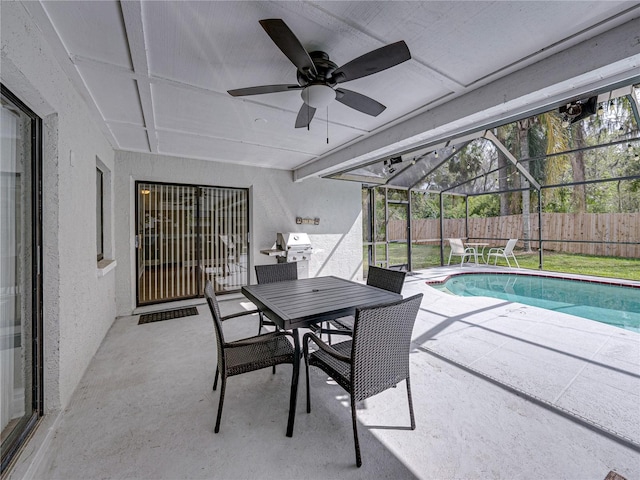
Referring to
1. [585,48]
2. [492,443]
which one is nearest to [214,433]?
[492,443]

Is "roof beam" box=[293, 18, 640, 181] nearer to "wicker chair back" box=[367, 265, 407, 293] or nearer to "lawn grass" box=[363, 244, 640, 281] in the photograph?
"wicker chair back" box=[367, 265, 407, 293]

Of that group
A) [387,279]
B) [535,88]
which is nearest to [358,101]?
[535,88]

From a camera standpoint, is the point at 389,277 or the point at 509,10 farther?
the point at 389,277

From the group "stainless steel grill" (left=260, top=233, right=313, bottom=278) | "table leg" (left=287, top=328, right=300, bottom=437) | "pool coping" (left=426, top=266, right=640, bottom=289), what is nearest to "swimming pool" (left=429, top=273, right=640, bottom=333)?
"pool coping" (left=426, top=266, right=640, bottom=289)

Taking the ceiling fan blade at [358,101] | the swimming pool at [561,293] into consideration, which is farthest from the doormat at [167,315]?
the swimming pool at [561,293]

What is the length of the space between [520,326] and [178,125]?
16.8 feet

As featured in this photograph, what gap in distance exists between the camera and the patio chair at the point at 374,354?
1.63m

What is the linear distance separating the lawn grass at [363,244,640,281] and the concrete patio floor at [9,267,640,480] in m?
4.96

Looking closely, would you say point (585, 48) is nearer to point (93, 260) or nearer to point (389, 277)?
point (389, 277)

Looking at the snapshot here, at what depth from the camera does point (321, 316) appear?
6.61ft

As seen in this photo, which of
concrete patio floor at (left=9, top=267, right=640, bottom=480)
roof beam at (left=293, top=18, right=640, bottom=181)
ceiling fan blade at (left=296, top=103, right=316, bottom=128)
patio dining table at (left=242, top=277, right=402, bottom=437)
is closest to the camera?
concrete patio floor at (left=9, top=267, right=640, bottom=480)

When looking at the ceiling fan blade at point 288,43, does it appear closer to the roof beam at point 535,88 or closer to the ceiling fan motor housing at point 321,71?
the ceiling fan motor housing at point 321,71

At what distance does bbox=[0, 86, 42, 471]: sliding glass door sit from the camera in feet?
5.25

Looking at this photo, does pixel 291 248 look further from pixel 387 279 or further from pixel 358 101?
pixel 358 101
